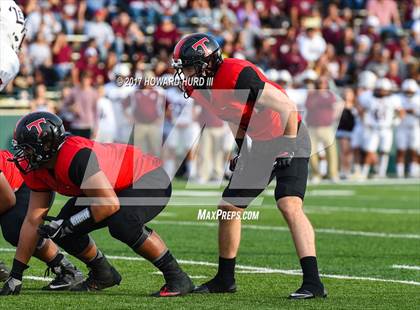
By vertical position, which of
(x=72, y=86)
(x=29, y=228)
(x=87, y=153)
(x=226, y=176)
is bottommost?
(x=226, y=176)

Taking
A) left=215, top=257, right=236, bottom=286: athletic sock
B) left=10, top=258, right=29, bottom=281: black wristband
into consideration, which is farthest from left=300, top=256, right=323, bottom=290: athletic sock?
left=10, top=258, right=29, bottom=281: black wristband

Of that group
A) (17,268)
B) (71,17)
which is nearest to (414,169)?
(71,17)

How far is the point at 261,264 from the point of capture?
295 inches

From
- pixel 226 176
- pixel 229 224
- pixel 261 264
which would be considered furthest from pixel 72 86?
pixel 229 224

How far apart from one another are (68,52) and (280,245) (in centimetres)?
899

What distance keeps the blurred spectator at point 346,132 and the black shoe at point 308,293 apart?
11364 mm

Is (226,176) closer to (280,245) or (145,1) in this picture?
(145,1)

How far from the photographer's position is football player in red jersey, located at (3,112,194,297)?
18.3 feet

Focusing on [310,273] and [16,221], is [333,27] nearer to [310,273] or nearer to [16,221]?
[16,221]

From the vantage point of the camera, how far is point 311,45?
18656 millimetres

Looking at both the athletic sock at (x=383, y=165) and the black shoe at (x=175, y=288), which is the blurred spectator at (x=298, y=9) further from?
the black shoe at (x=175, y=288)

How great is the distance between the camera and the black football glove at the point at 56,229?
5641mm

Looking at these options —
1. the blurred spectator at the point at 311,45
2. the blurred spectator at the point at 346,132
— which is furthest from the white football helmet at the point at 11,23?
the blurred spectator at the point at 311,45

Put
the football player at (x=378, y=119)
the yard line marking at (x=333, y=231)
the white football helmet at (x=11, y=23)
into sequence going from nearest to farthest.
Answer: the white football helmet at (x=11, y=23) < the yard line marking at (x=333, y=231) < the football player at (x=378, y=119)
